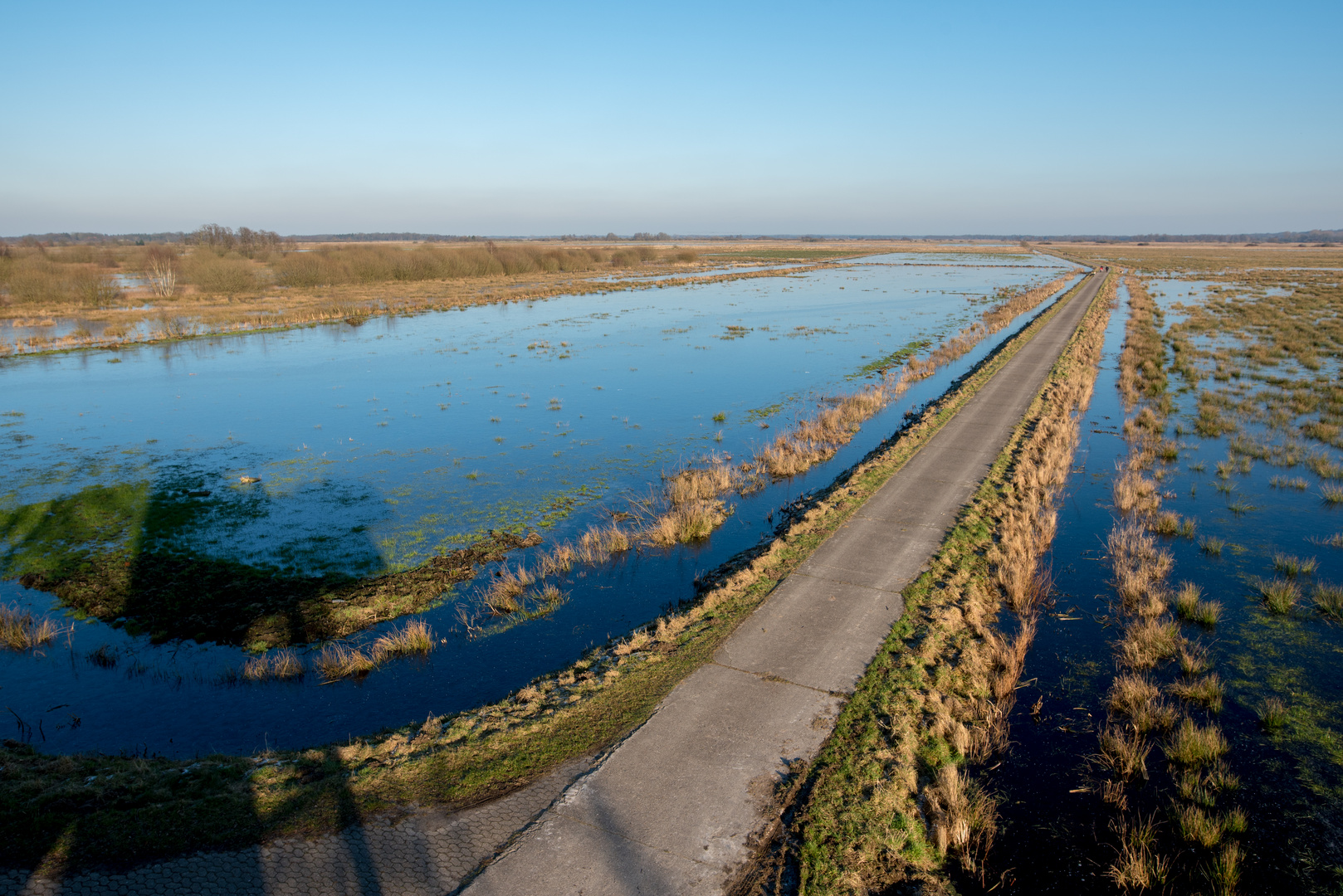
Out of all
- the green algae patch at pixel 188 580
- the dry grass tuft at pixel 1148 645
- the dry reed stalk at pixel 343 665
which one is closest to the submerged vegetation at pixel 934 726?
the dry grass tuft at pixel 1148 645

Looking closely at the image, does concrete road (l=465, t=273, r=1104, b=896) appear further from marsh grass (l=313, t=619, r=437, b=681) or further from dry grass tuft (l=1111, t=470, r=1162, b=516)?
dry grass tuft (l=1111, t=470, r=1162, b=516)

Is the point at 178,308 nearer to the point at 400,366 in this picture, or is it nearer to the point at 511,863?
the point at 400,366

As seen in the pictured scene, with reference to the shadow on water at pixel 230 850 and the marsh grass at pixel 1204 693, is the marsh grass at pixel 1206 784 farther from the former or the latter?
the shadow on water at pixel 230 850

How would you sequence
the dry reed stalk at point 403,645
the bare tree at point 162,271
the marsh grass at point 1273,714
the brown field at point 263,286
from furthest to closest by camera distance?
the bare tree at point 162,271 → the brown field at point 263,286 → the dry reed stalk at point 403,645 → the marsh grass at point 1273,714

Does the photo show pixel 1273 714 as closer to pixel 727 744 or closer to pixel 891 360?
pixel 727 744

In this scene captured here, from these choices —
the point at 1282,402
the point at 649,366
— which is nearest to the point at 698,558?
the point at 649,366

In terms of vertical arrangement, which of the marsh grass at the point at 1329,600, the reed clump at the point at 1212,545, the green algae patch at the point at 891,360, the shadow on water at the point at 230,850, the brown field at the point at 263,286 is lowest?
the reed clump at the point at 1212,545
